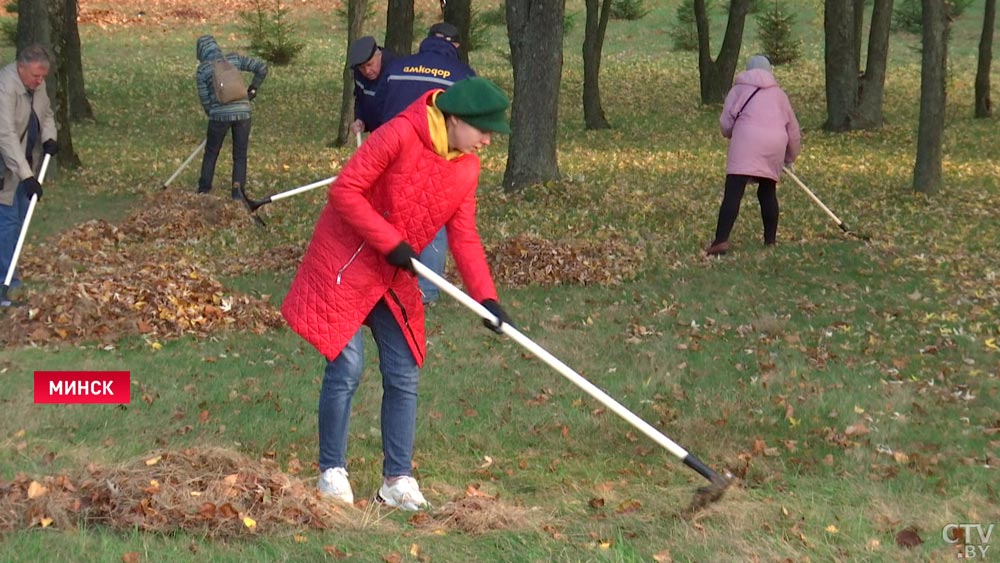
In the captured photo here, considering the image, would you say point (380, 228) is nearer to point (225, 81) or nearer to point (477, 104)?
point (477, 104)

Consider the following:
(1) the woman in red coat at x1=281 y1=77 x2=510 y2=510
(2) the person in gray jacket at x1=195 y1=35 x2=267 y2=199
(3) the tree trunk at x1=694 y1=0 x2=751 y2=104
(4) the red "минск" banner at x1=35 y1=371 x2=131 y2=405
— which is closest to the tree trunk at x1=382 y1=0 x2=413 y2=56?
(2) the person in gray jacket at x1=195 y1=35 x2=267 y2=199

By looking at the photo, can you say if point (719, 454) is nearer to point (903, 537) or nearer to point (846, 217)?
point (903, 537)

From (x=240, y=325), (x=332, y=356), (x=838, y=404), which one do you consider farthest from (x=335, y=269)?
(x=240, y=325)

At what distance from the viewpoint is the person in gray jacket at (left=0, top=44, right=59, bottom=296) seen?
31.9 feet

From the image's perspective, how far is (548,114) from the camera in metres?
15.5

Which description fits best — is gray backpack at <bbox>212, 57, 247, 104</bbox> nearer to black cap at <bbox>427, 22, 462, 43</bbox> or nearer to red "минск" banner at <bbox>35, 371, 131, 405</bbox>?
black cap at <bbox>427, 22, 462, 43</bbox>

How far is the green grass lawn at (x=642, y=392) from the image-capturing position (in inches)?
199

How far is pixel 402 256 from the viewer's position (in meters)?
5.06

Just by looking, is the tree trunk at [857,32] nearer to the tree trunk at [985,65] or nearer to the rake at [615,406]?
the tree trunk at [985,65]

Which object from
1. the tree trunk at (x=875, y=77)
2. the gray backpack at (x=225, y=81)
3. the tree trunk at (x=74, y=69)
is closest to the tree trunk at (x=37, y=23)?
the gray backpack at (x=225, y=81)

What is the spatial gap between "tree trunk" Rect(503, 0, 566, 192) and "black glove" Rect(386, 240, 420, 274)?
10447mm

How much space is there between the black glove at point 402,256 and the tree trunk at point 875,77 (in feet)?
66.6

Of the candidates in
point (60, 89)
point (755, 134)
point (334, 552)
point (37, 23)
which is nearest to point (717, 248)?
point (755, 134)

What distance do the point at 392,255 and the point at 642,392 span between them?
3101 millimetres
